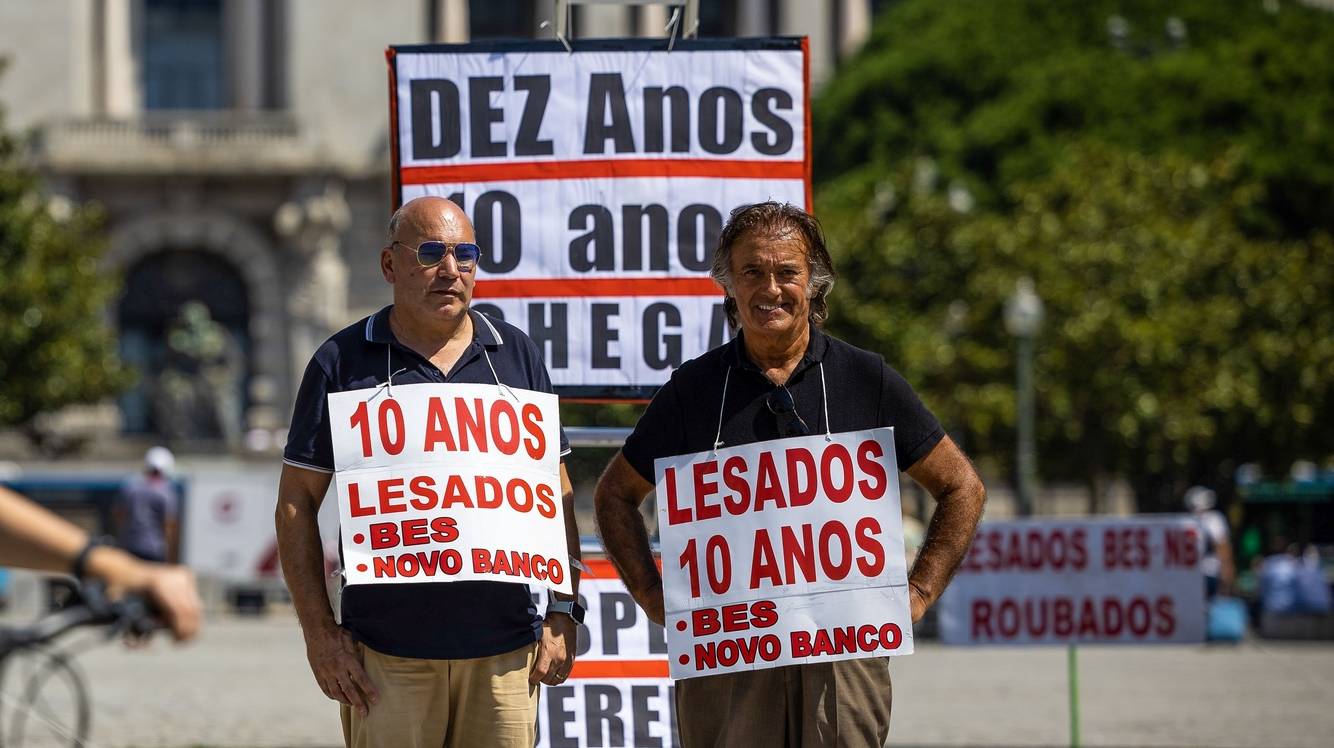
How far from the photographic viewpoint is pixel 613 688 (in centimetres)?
686

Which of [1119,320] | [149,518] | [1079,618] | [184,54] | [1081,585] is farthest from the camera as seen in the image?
[184,54]

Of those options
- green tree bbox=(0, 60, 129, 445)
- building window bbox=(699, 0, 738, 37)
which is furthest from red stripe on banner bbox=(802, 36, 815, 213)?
building window bbox=(699, 0, 738, 37)

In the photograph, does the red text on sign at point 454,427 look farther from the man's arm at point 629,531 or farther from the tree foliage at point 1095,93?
the tree foliage at point 1095,93

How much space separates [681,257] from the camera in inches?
285

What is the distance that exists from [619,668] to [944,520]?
2133 mm

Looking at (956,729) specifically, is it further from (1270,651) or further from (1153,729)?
(1270,651)

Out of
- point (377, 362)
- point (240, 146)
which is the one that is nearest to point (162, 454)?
point (377, 362)

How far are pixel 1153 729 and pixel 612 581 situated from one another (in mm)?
6282

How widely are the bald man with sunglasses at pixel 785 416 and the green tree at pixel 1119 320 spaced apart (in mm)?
26221

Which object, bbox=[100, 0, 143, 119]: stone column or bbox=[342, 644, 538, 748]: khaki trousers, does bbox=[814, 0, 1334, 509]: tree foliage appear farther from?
Result: bbox=[342, 644, 538, 748]: khaki trousers

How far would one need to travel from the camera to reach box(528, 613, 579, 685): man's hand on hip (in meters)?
5.17

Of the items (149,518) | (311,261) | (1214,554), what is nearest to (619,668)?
(149,518)

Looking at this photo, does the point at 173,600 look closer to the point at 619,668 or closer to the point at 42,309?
the point at 619,668

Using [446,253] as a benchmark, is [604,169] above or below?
above
